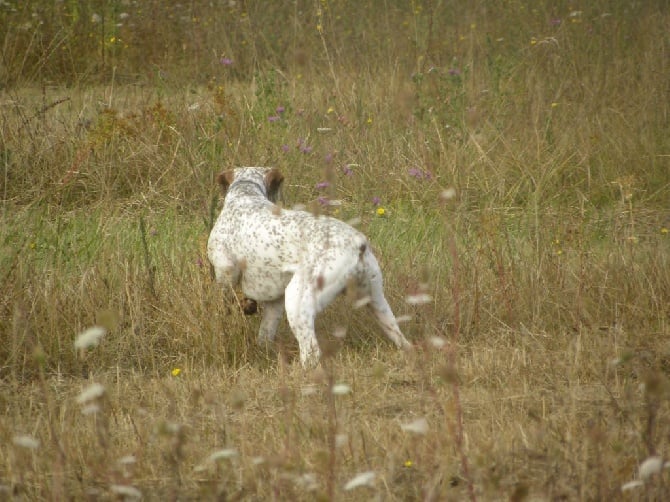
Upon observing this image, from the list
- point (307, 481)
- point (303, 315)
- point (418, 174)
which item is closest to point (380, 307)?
point (303, 315)

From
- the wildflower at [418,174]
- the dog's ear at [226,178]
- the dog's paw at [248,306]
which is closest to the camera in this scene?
the dog's paw at [248,306]

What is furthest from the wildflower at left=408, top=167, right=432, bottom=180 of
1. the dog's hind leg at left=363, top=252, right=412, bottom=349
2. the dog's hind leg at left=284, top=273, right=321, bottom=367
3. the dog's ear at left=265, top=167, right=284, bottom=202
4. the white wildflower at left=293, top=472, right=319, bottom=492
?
the white wildflower at left=293, top=472, right=319, bottom=492

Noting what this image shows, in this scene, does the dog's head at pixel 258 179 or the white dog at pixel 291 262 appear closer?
the white dog at pixel 291 262

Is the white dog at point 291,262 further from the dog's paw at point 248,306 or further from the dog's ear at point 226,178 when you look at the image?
the dog's ear at point 226,178

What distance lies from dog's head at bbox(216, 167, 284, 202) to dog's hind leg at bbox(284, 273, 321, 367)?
936 mm

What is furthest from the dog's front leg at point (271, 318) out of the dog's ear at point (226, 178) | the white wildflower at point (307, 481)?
the white wildflower at point (307, 481)

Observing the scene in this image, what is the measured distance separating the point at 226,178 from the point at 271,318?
92 centimetres

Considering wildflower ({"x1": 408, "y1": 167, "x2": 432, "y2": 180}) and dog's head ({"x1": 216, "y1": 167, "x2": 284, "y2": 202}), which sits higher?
dog's head ({"x1": 216, "y1": 167, "x2": 284, "y2": 202})

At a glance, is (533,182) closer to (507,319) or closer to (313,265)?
(507,319)

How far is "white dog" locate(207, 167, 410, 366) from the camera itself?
403 cm

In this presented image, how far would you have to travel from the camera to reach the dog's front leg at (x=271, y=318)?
4590 mm

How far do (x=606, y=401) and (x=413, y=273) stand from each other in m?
1.65

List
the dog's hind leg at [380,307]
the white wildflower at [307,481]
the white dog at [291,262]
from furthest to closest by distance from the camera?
the dog's hind leg at [380,307] → the white dog at [291,262] → the white wildflower at [307,481]

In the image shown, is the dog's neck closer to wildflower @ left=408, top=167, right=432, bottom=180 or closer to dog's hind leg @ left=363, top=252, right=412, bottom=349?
dog's hind leg @ left=363, top=252, right=412, bottom=349
